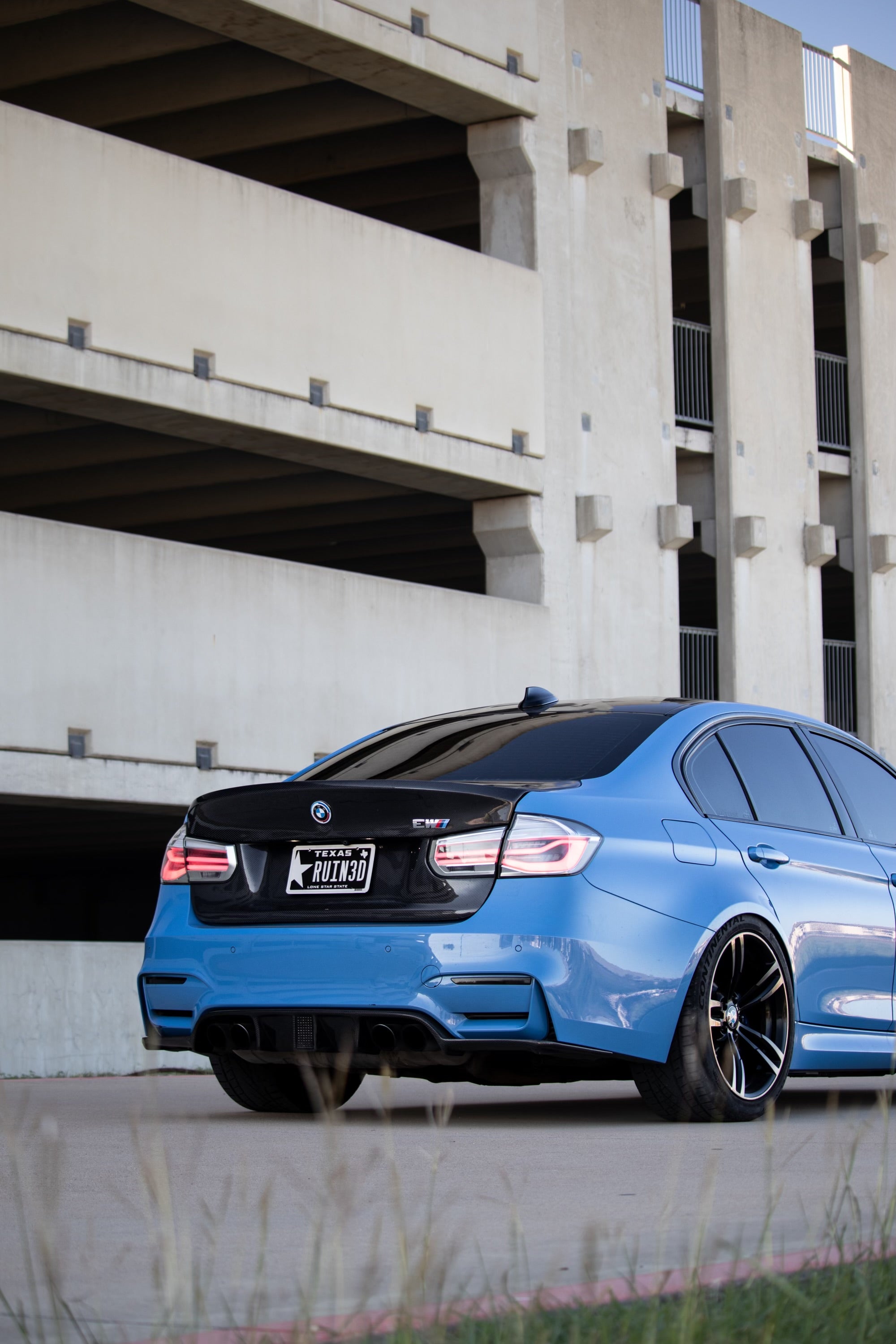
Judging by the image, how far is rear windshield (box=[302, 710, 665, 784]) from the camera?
297 inches

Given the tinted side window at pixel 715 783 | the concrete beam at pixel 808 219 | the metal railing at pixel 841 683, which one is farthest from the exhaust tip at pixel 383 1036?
the concrete beam at pixel 808 219

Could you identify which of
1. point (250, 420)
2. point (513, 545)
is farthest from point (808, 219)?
point (250, 420)

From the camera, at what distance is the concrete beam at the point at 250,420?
16.2 meters

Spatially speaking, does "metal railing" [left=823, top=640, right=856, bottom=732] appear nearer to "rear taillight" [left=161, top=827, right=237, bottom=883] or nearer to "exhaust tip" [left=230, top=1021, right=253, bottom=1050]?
"rear taillight" [left=161, top=827, right=237, bottom=883]

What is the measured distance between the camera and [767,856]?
7.78m

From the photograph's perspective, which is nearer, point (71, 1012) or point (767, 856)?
point (767, 856)

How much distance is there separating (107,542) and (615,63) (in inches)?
366

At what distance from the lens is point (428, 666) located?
19.0 metres

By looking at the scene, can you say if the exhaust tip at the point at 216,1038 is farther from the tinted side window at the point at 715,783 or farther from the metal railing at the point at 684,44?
the metal railing at the point at 684,44

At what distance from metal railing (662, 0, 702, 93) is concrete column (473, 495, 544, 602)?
19.8 feet

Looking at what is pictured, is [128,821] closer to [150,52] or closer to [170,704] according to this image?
[170,704]

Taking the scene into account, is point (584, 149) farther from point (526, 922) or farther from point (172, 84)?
point (526, 922)

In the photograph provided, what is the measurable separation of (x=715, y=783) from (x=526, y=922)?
4.32 ft

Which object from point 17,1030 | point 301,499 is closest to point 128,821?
point 301,499
